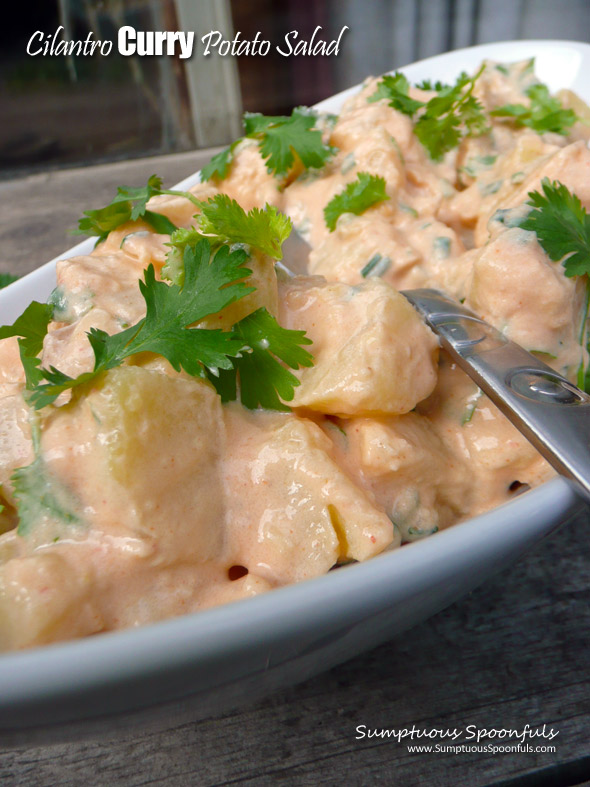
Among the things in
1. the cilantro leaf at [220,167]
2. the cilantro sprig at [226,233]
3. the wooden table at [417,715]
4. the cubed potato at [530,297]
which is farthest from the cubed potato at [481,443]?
the cilantro leaf at [220,167]

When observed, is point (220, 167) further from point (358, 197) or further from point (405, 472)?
point (405, 472)

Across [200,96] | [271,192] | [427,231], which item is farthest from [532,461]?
[200,96]

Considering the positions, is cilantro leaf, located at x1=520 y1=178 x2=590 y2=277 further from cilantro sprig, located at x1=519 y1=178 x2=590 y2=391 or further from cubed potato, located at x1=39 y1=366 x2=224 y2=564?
cubed potato, located at x1=39 y1=366 x2=224 y2=564

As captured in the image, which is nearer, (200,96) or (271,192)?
(271,192)

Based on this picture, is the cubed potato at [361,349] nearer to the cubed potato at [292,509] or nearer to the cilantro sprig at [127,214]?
the cubed potato at [292,509]

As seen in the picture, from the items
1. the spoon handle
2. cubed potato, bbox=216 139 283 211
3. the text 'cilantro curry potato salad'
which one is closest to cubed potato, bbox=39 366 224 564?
the text 'cilantro curry potato salad'

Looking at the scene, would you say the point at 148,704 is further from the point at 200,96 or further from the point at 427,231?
the point at 200,96
